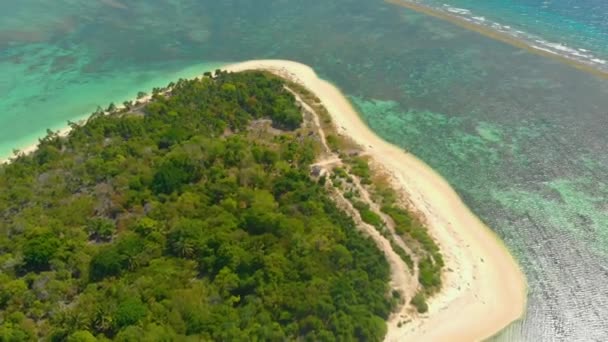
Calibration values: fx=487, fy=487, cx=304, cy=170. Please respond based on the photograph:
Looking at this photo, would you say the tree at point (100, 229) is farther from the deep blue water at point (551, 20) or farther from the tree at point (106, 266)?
the deep blue water at point (551, 20)

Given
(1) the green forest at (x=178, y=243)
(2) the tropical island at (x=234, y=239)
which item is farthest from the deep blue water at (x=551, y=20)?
(1) the green forest at (x=178, y=243)

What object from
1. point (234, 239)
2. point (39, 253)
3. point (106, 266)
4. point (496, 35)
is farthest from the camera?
point (496, 35)

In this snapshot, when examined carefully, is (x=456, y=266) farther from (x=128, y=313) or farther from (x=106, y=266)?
(x=106, y=266)

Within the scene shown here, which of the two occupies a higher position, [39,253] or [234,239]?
[39,253]

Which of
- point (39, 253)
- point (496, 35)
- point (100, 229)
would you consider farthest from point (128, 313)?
point (496, 35)

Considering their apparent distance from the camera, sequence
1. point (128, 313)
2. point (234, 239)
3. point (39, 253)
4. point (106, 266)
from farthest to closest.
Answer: point (234, 239) < point (39, 253) < point (106, 266) < point (128, 313)

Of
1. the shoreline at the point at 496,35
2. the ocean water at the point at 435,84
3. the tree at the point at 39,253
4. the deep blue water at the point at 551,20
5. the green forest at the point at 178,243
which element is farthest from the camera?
the deep blue water at the point at 551,20
